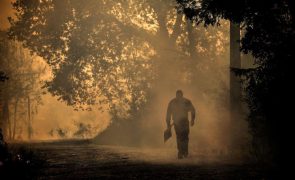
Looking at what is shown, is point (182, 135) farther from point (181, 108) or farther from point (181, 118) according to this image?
point (181, 108)

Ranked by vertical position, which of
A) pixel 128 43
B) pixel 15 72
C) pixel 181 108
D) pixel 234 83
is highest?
pixel 15 72

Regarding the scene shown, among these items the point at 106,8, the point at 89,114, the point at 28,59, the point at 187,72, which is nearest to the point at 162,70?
the point at 187,72

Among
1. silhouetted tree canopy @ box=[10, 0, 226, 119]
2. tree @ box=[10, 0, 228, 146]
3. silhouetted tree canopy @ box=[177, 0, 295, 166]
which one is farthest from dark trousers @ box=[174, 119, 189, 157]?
silhouetted tree canopy @ box=[10, 0, 226, 119]

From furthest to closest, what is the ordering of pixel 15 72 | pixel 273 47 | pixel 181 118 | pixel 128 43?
pixel 15 72
pixel 128 43
pixel 181 118
pixel 273 47

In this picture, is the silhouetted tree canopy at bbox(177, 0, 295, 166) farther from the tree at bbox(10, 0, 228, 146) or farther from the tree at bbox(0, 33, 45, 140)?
the tree at bbox(0, 33, 45, 140)

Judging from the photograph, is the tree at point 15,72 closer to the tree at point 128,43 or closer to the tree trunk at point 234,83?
the tree at point 128,43

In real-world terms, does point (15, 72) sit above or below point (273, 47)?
above

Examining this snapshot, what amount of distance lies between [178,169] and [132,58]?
72.0 feet

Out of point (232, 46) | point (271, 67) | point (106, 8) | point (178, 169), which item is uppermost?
point (106, 8)

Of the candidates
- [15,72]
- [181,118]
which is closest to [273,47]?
[181,118]

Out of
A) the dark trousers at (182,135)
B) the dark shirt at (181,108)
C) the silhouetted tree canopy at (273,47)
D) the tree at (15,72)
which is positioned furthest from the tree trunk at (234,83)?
the tree at (15,72)

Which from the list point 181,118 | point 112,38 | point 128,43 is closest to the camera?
point 181,118

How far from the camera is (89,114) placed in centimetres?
14025

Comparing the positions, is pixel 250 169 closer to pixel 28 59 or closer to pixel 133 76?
pixel 133 76
